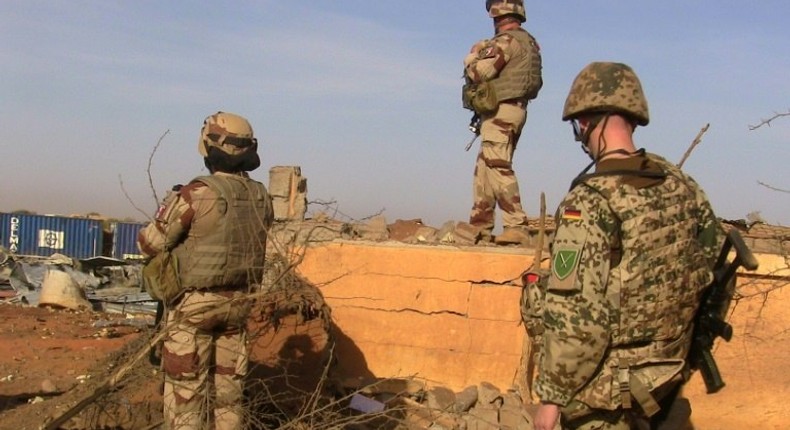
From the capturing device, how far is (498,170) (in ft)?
22.7

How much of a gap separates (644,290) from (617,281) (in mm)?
95

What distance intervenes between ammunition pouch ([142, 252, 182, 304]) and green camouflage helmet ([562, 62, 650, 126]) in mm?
2435

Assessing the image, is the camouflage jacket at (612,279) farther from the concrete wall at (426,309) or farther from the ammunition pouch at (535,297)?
the concrete wall at (426,309)

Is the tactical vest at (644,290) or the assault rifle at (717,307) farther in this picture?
the assault rifle at (717,307)

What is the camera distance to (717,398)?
6.05m

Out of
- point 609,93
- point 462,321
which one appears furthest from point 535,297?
point 462,321

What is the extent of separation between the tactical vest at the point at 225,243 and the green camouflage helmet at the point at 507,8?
10.3 feet

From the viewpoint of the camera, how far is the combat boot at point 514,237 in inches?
258

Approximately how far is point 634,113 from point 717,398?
3699mm

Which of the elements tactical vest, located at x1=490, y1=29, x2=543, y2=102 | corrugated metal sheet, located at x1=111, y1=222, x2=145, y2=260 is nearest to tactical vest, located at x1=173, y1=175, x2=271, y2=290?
tactical vest, located at x1=490, y1=29, x2=543, y2=102

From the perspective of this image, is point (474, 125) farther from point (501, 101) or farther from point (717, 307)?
point (717, 307)

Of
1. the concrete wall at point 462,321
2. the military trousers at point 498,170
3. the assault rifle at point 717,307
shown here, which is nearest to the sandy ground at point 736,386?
the concrete wall at point 462,321

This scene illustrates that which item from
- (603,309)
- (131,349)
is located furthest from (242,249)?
(603,309)

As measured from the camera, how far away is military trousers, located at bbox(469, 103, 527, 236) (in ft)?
22.6
